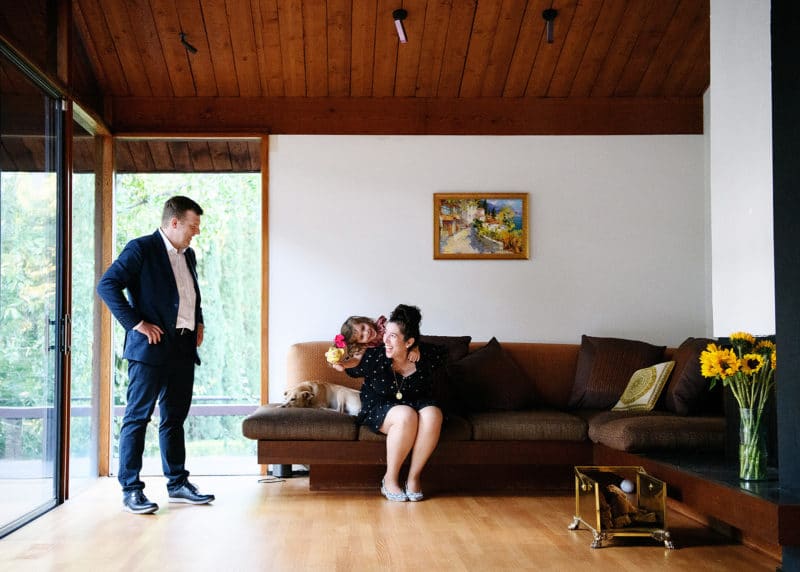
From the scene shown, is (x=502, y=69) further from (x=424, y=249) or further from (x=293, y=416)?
(x=293, y=416)

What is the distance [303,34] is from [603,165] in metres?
2.21

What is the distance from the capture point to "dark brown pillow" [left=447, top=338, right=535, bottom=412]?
5.27m

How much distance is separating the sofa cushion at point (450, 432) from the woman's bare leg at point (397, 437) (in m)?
0.08

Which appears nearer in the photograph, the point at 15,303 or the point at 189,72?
the point at 15,303

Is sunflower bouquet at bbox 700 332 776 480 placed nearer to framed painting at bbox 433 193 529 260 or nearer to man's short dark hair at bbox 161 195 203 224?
framed painting at bbox 433 193 529 260

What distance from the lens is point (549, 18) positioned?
535 centimetres

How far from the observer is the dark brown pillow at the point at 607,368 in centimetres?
A: 537

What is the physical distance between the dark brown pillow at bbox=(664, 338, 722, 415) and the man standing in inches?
102

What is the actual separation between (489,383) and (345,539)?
5.89 feet

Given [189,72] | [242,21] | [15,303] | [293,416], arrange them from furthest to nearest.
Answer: [189,72] < [242,21] < [293,416] < [15,303]

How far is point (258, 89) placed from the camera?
5.89 m

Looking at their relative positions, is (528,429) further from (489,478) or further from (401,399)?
(401,399)

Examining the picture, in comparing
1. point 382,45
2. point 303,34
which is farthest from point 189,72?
point 382,45

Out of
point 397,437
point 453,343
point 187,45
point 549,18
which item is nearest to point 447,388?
point 453,343
